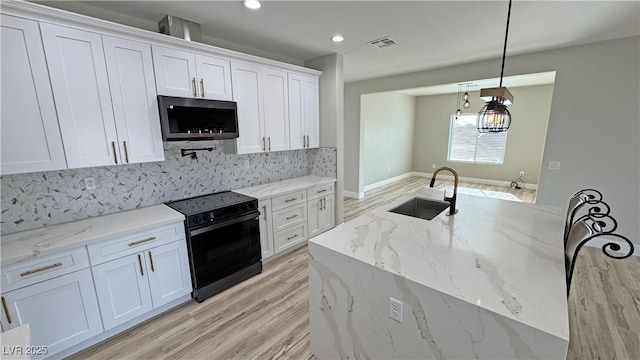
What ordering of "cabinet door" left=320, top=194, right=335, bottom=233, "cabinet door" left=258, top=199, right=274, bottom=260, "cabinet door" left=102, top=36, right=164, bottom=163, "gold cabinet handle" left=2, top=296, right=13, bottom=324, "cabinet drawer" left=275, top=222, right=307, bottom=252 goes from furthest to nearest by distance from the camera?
"cabinet door" left=320, top=194, right=335, bottom=233, "cabinet drawer" left=275, top=222, right=307, bottom=252, "cabinet door" left=258, top=199, right=274, bottom=260, "cabinet door" left=102, top=36, right=164, bottom=163, "gold cabinet handle" left=2, top=296, right=13, bottom=324

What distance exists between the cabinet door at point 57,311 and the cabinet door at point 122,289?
0.05 metres

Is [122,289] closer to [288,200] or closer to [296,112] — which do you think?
[288,200]

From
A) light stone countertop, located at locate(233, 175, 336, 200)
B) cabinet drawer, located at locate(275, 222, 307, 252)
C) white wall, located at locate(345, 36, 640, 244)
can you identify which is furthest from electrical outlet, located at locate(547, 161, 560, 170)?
cabinet drawer, located at locate(275, 222, 307, 252)

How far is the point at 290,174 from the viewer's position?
3.94 metres

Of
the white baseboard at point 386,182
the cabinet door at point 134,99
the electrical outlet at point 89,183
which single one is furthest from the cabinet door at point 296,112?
the white baseboard at point 386,182

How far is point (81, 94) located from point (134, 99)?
331mm

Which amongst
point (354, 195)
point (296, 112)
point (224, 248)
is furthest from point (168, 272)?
point (354, 195)

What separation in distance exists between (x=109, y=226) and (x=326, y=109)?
112 inches

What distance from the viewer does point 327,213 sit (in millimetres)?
3803

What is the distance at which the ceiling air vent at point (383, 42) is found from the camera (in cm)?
299

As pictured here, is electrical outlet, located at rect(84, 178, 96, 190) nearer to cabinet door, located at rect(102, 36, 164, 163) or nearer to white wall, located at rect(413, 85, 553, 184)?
cabinet door, located at rect(102, 36, 164, 163)

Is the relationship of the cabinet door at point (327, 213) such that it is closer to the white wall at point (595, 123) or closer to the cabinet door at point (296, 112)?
the cabinet door at point (296, 112)

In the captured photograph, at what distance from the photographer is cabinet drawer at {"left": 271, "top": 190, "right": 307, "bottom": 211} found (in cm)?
306

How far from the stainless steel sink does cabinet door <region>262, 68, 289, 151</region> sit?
1.73 m
